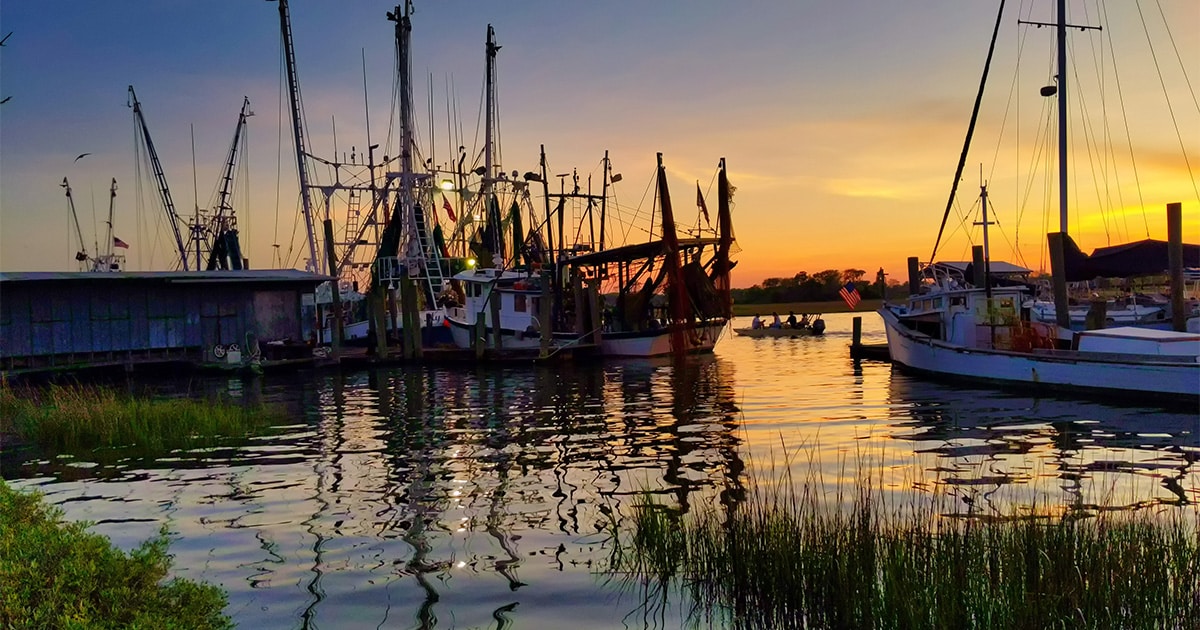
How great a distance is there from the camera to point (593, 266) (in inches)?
1898

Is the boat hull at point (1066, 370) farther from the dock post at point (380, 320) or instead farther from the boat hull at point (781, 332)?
the boat hull at point (781, 332)

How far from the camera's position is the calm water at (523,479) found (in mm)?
7945

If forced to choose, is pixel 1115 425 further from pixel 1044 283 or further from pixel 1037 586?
pixel 1044 283

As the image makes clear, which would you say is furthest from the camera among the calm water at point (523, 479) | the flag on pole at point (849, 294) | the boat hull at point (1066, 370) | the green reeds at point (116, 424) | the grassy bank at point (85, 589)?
the flag on pole at point (849, 294)

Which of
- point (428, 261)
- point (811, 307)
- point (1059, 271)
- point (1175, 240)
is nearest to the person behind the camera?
point (1175, 240)

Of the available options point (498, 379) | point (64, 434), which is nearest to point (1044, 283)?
point (498, 379)

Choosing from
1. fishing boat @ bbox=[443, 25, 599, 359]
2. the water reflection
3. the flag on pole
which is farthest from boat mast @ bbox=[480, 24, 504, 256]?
the water reflection

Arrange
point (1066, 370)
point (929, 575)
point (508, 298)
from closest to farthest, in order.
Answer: point (929, 575)
point (1066, 370)
point (508, 298)

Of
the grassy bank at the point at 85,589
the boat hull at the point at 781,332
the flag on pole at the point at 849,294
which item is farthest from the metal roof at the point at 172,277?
the boat hull at the point at 781,332

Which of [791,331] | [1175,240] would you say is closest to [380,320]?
[1175,240]

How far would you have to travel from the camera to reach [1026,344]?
2538cm

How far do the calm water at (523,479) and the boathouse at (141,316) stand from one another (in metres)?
17.4

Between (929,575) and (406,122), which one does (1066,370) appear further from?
(406,122)

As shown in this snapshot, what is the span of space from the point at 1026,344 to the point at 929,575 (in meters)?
21.2
